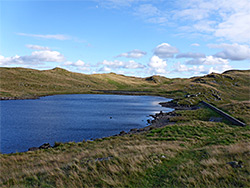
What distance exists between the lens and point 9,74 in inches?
6535

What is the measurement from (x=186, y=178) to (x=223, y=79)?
7193 inches

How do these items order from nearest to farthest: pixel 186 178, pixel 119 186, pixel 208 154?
pixel 119 186
pixel 186 178
pixel 208 154

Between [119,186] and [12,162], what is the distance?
538 inches

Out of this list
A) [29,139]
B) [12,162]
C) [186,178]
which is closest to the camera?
[186,178]

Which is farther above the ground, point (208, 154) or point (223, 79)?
point (223, 79)

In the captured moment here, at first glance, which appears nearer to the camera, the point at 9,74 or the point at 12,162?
the point at 12,162

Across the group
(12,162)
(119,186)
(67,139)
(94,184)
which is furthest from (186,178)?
(67,139)

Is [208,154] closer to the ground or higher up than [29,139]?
higher up

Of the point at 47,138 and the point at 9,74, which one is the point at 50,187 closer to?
the point at 47,138

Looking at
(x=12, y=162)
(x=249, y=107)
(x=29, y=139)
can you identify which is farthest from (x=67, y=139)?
(x=249, y=107)

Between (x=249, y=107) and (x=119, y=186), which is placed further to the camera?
(x=249, y=107)

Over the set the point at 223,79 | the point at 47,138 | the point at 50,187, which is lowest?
the point at 47,138

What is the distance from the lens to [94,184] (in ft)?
33.4

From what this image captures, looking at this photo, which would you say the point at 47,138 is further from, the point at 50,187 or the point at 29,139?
the point at 50,187
